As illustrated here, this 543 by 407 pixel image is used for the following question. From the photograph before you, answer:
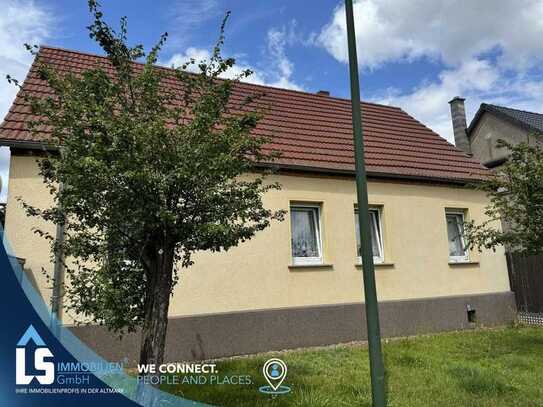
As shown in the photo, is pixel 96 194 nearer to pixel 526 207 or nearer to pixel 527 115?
pixel 526 207

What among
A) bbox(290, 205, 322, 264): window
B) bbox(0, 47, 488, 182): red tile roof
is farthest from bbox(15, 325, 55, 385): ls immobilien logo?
bbox(290, 205, 322, 264): window

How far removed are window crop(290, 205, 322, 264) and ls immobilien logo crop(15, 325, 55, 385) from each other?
17.3 feet

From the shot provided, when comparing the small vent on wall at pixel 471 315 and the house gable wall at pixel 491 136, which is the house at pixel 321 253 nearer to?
the small vent on wall at pixel 471 315

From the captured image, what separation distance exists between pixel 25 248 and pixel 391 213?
7.87m

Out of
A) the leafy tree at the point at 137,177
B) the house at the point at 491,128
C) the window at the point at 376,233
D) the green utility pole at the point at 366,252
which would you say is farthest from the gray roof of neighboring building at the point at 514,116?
the leafy tree at the point at 137,177

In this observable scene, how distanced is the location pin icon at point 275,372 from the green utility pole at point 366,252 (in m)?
2.10

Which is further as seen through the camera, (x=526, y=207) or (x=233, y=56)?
(x=526, y=207)

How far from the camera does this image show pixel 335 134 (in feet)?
38.2

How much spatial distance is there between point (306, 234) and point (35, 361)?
602 centimetres

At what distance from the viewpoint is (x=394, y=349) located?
7.81 m

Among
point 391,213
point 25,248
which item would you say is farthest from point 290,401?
point 391,213

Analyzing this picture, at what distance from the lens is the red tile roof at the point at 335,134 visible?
9727 mm

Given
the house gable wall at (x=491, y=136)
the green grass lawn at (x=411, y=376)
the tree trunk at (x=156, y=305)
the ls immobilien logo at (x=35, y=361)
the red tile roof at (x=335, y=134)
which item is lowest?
the green grass lawn at (x=411, y=376)

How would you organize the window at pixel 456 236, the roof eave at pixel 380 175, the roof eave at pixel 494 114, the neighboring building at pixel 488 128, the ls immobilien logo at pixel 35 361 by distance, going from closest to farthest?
the ls immobilien logo at pixel 35 361
the roof eave at pixel 380 175
the window at pixel 456 236
the roof eave at pixel 494 114
the neighboring building at pixel 488 128
